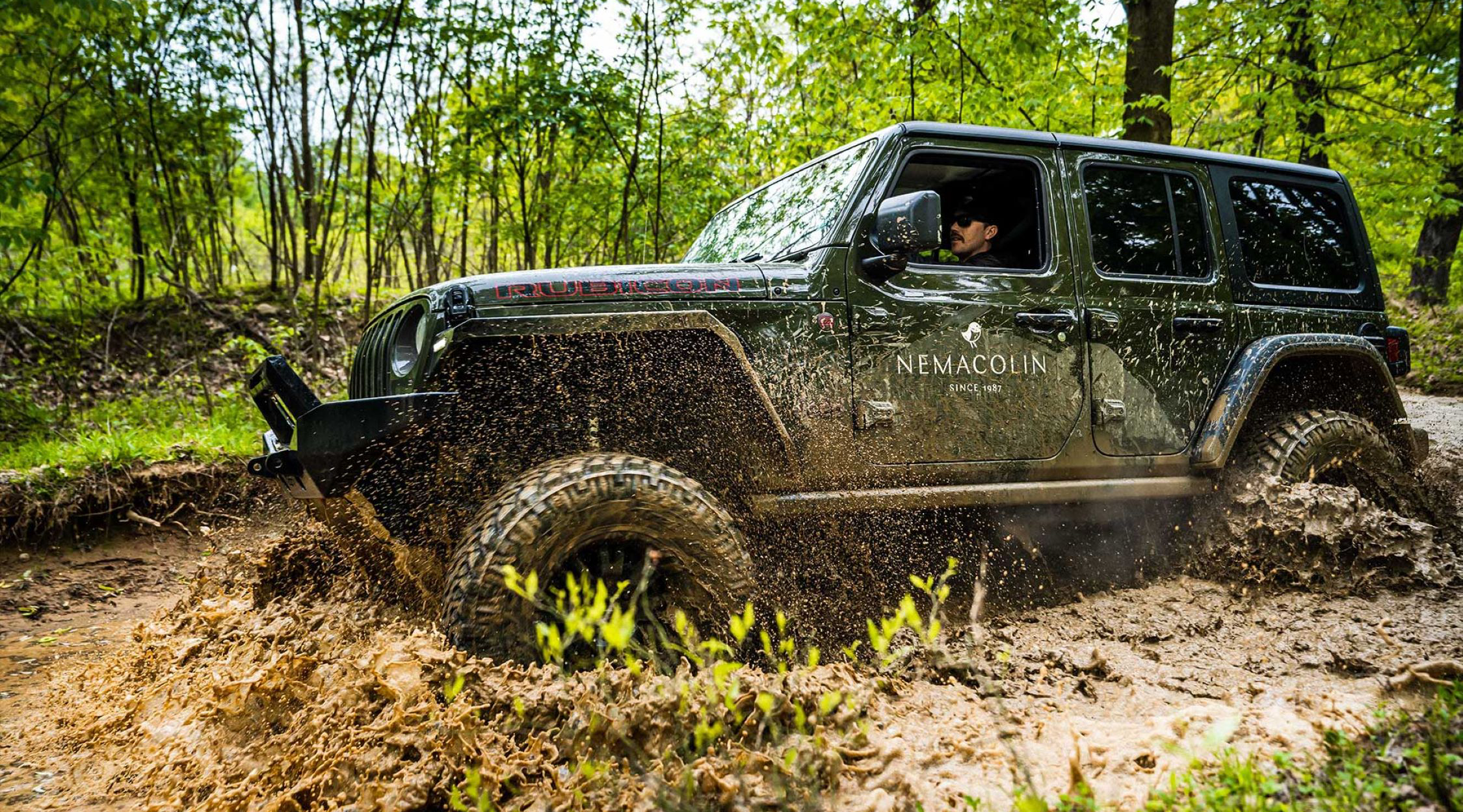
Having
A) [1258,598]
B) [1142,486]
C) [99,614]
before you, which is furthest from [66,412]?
[1258,598]

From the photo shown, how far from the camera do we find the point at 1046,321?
311 cm

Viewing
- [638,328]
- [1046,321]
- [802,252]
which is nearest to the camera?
[638,328]

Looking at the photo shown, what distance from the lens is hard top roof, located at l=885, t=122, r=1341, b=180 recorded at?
3.08m

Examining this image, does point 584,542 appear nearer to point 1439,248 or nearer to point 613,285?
point 613,285

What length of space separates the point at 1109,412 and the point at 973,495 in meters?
0.77

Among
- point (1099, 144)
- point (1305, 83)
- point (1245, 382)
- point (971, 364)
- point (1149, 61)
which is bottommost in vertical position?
point (1245, 382)

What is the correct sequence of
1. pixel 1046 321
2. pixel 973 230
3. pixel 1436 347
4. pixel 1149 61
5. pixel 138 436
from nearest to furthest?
pixel 1046 321 < pixel 973 230 < pixel 138 436 < pixel 1149 61 < pixel 1436 347

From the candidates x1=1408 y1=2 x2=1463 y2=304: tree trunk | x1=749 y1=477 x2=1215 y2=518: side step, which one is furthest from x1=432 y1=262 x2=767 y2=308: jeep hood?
x1=1408 y1=2 x2=1463 y2=304: tree trunk

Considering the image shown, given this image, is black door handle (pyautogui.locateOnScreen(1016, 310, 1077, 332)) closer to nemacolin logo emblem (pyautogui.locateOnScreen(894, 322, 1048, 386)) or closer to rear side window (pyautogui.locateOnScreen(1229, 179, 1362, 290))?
nemacolin logo emblem (pyautogui.locateOnScreen(894, 322, 1048, 386))

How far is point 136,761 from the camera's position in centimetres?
227

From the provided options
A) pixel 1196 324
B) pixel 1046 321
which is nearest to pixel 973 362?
pixel 1046 321

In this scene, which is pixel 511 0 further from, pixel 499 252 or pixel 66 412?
pixel 66 412

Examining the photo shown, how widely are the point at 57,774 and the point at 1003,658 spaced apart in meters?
2.89

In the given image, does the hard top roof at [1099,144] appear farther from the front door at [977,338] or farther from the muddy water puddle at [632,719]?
the muddy water puddle at [632,719]
